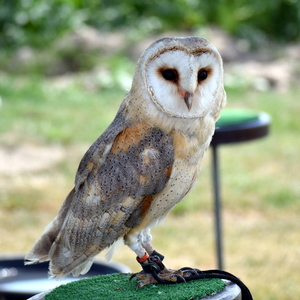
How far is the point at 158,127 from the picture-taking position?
2.43 meters

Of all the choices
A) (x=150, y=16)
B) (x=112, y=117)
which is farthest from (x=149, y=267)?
(x=150, y=16)

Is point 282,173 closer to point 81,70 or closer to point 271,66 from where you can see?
point 271,66

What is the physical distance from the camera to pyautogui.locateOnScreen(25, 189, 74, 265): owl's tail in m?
2.57

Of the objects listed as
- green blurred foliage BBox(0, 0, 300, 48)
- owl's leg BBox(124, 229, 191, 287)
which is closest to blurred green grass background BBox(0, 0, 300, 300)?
green blurred foliage BBox(0, 0, 300, 48)

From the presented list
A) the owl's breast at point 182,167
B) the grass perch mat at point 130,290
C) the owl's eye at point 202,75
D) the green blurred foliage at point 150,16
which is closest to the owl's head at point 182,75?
the owl's eye at point 202,75

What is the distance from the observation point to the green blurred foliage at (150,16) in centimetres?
1327

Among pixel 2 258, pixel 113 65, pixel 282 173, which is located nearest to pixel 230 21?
pixel 113 65

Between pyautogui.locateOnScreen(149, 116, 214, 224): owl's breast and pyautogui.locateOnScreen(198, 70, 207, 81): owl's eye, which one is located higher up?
pyautogui.locateOnScreen(198, 70, 207, 81): owl's eye

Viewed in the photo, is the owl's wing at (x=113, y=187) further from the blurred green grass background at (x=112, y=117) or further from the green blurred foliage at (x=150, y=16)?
the green blurred foliage at (x=150, y=16)

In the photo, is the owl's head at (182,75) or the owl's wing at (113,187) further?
the owl's wing at (113,187)

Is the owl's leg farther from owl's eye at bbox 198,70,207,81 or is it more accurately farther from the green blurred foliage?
the green blurred foliage

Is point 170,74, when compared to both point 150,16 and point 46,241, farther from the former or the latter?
point 150,16

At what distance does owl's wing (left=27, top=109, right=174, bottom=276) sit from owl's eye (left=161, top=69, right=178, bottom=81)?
240mm

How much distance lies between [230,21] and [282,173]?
7006 millimetres
